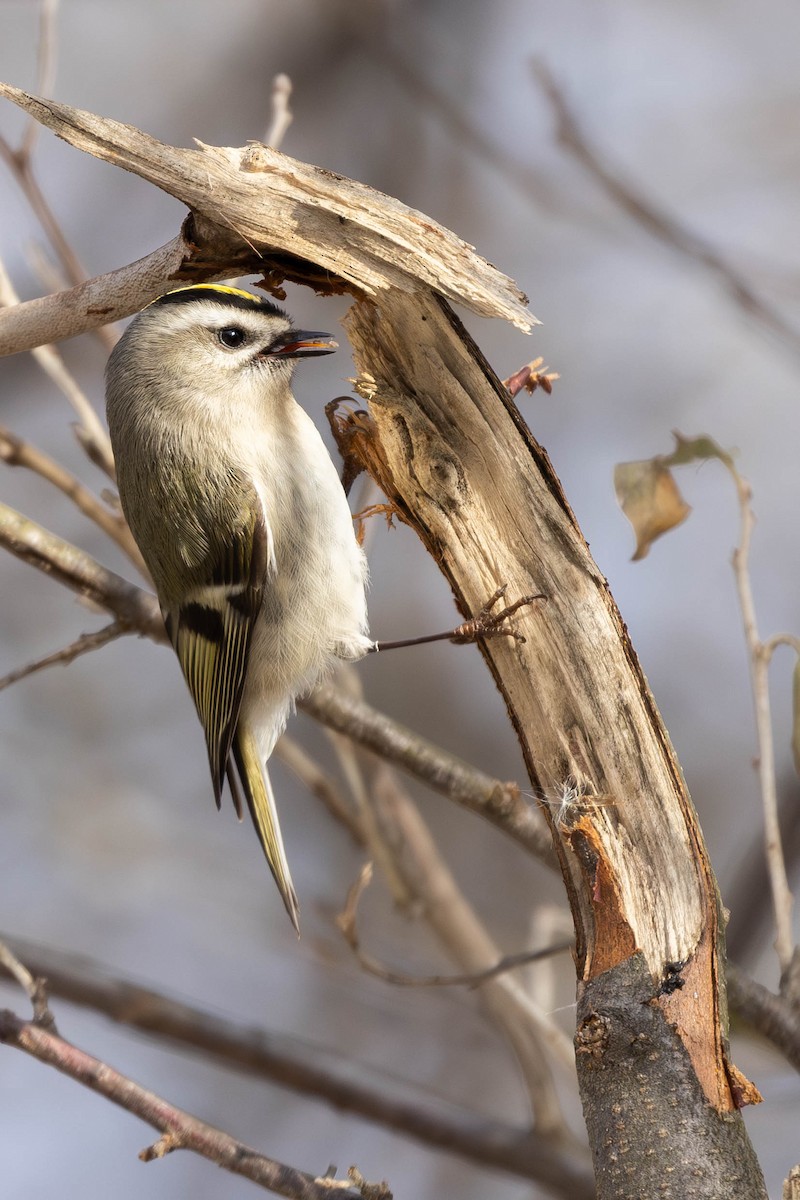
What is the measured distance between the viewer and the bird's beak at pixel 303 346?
4.72 feet

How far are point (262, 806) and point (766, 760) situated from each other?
2.17 feet

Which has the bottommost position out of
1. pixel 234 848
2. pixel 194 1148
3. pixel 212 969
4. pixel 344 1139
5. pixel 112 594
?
pixel 194 1148

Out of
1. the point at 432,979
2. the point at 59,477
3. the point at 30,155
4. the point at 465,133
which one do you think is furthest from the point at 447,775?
the point at 465,133

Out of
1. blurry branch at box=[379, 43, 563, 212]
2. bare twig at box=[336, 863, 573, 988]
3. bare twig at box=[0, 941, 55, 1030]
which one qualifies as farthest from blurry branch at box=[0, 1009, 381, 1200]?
blurry branch at box=[379, 43, 563, 212]

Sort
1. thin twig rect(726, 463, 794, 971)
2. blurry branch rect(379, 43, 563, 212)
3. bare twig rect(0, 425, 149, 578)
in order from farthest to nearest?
blurry branch rect(379, 43, 563, 212) < bare twig rect(0, 425, 149, 578) < thin twig rect(726, 463, 794, 971)

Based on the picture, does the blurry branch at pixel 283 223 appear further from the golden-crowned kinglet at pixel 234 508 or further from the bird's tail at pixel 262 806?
the bird's tail at pixel 262 806

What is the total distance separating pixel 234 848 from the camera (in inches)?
109

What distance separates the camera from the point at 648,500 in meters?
1.17

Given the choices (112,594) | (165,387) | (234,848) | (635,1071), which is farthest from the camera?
(234,848)

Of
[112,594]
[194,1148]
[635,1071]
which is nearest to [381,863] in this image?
[112,594]

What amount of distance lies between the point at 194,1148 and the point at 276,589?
70cm

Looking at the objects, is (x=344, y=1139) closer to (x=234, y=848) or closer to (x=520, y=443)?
(x=234, y=848)

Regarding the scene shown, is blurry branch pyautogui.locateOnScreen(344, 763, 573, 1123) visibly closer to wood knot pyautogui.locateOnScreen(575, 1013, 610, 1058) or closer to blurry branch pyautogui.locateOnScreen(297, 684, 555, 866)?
blurry branch pyautogui.locateOnScreen(297, 684, 555, 866)

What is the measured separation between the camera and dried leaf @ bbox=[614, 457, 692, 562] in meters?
1.16
